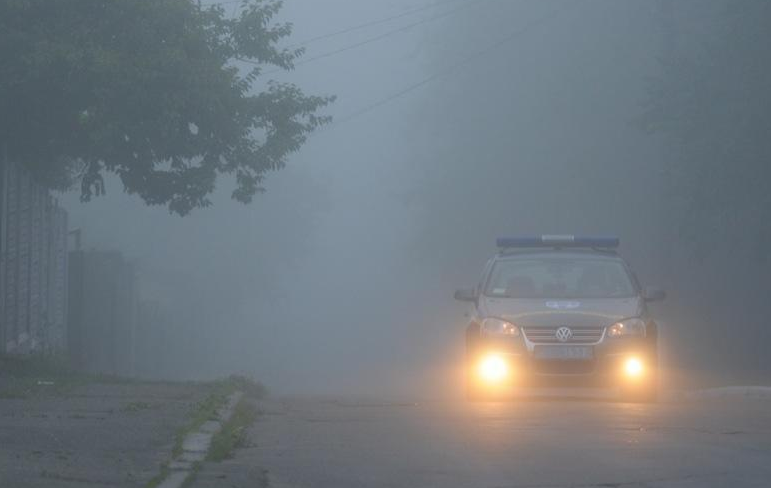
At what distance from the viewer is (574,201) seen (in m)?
44.4

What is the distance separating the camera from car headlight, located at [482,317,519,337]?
15.4 m

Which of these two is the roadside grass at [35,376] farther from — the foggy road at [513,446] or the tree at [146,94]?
the foggy road at [513,446]

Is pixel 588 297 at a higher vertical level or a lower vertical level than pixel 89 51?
lower

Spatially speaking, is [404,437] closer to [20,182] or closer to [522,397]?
[522,397]

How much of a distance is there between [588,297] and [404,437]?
5324mm

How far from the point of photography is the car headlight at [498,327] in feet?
50.4

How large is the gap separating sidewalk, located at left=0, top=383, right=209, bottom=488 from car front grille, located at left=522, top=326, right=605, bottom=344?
11.5ft

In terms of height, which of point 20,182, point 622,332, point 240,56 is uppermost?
point 240,56

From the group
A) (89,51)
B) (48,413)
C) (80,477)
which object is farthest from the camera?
(89,51)

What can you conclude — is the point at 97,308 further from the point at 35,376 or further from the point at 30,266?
the point at 35,376

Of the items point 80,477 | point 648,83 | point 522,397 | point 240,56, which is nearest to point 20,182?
point 240,56

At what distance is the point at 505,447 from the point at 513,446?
0.25 ft

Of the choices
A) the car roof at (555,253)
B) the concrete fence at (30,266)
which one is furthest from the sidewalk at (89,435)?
the concrete fence at (30,266)

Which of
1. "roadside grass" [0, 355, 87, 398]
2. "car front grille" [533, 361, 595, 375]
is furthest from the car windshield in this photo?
"roadside grass" [0, 355, 87, 398]
